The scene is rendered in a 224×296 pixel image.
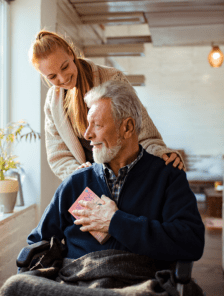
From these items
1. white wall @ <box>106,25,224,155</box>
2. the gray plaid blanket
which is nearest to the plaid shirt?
the gray plaid blanket

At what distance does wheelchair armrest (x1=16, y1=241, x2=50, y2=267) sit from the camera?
4.82 feet

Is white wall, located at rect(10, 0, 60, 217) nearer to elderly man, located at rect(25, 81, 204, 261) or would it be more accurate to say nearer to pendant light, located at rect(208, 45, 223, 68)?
elderly man, located at rect(25, 81, 204, 261)

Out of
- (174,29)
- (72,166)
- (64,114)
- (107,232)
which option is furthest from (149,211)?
(174,29)

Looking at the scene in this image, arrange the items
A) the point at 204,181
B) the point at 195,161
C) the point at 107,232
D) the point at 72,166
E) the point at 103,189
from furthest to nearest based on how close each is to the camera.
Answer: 1. the point at 195,161
2. the point at 204,181
3. the point at 72,166
4. the point at 103,189
5. the point at 107,232

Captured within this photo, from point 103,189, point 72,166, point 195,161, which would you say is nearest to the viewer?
point 103,189

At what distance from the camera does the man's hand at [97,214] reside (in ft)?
4.79

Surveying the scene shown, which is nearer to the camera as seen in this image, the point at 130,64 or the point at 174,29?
the point at 174,29

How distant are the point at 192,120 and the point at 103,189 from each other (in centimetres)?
704

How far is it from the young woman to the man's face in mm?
247

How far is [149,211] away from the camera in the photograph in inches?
60.1

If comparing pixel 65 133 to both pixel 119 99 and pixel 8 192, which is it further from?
pixel 8 192

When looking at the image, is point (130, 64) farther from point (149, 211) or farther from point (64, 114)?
point (149, 211)

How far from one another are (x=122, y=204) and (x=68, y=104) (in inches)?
28.8

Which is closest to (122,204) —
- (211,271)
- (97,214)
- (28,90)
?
(97,214)
